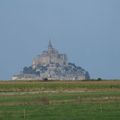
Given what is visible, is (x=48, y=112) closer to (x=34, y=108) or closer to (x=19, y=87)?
(x=34, y=108)

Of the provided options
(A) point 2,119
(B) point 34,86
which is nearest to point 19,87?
(B) point 34,86

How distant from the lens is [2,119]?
38.7m

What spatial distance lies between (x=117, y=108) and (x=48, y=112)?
6120 millimetres

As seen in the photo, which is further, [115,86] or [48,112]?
[115,86]

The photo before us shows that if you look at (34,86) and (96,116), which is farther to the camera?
(34,86)

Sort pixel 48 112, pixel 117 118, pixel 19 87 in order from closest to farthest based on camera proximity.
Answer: pixel 117 118 → pixel 48 112 → pixel 19 87

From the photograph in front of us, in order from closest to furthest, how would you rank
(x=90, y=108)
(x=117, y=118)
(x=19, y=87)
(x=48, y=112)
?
(x=117, y=118) → (x=48, y=112) → (x=90, y=108) → (x=19, y=87)

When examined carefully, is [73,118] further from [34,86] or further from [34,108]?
[34,86]

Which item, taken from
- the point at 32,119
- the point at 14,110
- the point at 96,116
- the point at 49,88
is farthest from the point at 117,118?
the point at 49,88

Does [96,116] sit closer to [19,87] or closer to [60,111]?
[60,111]


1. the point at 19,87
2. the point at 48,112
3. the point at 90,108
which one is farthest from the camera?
the point at 19,87

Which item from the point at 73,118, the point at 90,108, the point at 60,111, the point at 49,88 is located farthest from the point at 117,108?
the point at 49,88

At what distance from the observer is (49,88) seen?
342 feet

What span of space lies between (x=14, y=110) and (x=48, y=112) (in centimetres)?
394
